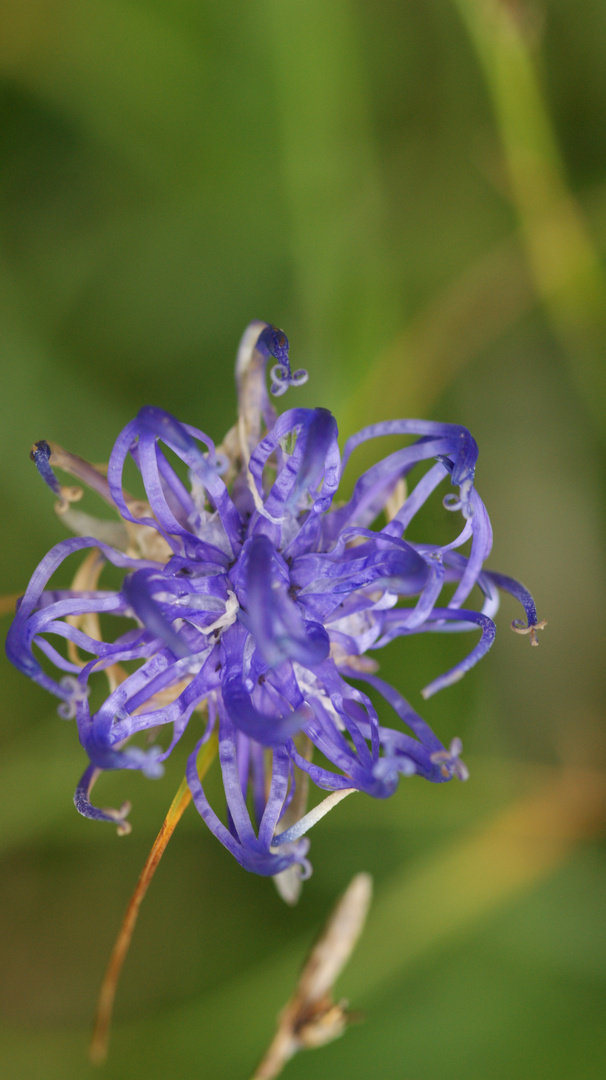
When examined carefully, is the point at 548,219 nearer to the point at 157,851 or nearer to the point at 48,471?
the point at 48,471

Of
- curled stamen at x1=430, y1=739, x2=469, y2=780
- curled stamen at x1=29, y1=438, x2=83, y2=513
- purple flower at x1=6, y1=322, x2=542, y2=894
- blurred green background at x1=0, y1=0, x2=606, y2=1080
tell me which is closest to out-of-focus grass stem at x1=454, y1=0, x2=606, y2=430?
blurred green background at x1=0, y1=0, x2=606, y2=1080

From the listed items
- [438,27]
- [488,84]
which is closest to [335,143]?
[488,84]

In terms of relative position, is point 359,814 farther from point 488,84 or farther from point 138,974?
point 488,84

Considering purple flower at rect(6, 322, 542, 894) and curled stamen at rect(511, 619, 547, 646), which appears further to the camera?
curled stamen at rect(511, 619, 547, 646)

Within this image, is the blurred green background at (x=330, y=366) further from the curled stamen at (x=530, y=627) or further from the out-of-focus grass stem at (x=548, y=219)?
the curled stamen at (x=530, y=627)

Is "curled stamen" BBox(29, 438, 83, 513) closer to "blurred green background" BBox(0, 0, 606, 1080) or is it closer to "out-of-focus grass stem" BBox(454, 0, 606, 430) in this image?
"blurred green background" BBox(0, 0, 606, 1080)

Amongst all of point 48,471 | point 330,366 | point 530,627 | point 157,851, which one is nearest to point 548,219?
point 330,366

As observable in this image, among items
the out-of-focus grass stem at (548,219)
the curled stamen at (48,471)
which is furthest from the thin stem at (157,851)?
the out-of-focus grass stem at (548,219)
